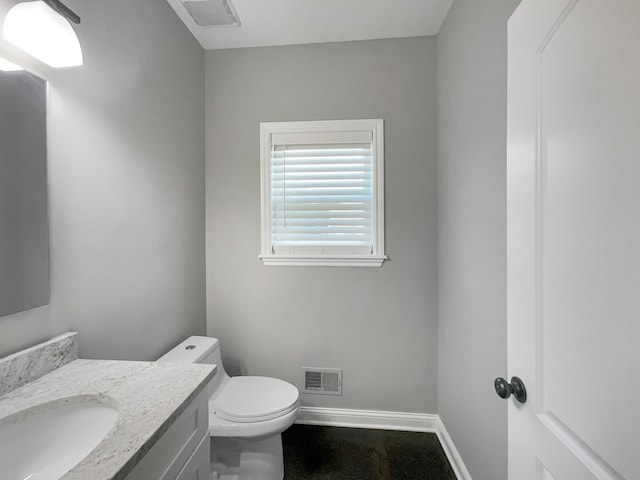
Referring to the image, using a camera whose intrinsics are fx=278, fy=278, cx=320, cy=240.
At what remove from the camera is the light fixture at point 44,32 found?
0.80 m

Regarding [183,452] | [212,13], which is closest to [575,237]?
[183,452]

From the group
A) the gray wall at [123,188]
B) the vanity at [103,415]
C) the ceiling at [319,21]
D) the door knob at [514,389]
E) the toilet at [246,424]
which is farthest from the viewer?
the ceiling at [319,21]

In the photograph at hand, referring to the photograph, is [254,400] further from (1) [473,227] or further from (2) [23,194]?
(1) [473,227]

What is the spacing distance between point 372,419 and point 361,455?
0.27m

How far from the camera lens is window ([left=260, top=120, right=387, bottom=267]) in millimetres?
1851

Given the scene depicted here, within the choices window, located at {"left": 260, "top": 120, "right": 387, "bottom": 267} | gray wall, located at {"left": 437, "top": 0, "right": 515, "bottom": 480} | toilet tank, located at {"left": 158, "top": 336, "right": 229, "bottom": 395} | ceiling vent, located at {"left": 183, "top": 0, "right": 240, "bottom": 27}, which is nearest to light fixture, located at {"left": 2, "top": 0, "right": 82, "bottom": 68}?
ceiling vent, located at {"left": 183, "top": 0, "right": 240, "bottom": 27}

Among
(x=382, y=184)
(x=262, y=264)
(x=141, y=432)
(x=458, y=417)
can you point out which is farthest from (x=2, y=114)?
(x=458, y=417)

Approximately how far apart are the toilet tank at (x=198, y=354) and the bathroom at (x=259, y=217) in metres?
0.09

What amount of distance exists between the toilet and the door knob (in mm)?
1015

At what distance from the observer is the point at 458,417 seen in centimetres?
Result: 152

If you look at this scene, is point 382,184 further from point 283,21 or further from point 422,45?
point 283,21

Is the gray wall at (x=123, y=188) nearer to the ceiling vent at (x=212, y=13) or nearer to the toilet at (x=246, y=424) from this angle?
the ceiling vent at (x=212, y=13)

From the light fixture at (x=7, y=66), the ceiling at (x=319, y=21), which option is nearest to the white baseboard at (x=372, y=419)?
the light fixture at (x=7, y=66)

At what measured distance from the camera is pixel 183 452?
787mm
